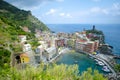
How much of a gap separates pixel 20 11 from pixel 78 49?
19094 mm

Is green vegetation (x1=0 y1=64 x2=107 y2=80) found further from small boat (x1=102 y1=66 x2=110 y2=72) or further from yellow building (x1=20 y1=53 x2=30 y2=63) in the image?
small boat (x1=102 y1=66 x2=110 y2=72)

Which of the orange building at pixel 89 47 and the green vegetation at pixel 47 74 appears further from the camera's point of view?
the orange building at pixel 89 47

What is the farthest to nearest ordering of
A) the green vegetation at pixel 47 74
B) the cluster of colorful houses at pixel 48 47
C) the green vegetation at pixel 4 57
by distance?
the cluster of colorful houses at pixel 48 47 < the green vegetation at pixel 4 57 < the green vegetation at pixel 47 74

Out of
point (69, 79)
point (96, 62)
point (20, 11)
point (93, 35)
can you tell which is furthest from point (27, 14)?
point (69, 79)

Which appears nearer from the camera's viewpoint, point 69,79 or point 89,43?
point 69,79

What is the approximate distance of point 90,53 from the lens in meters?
26.3

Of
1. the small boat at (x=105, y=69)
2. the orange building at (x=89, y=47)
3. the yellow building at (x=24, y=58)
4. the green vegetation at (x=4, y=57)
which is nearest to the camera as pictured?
the green vegetation at (x=4, y=57)

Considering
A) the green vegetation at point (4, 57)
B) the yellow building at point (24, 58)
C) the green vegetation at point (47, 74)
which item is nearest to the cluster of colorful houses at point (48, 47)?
the yellow building at point (24, 58)

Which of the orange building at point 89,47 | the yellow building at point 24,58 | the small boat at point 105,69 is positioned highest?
the yellow building at point 24,58

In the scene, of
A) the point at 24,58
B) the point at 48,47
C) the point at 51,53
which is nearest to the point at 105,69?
the point at 51,53

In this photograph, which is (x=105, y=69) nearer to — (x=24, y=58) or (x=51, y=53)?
(x=51, y=53)

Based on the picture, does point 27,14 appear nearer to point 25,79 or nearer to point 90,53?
point 90,53

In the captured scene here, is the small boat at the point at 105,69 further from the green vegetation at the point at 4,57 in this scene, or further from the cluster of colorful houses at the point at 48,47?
the green vegetation at the point at 4,57

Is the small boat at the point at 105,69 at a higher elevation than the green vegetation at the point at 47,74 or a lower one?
lower
